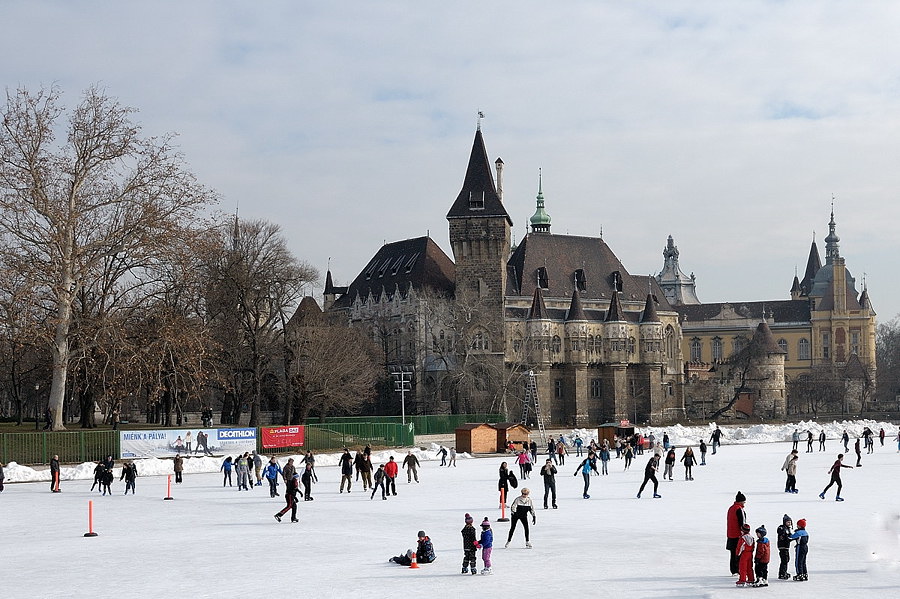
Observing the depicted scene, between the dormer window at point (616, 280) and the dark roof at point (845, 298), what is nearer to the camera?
the dormer window at point (616, 280)

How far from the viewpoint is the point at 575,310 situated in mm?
97375

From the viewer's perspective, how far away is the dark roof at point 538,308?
309ft

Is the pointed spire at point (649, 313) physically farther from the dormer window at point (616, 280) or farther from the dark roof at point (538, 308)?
the dark roof at point (538, 308)

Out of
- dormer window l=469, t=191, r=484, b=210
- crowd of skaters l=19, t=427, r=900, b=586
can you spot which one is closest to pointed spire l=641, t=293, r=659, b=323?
→ dormer window l=469, t=191, r=484, b=210

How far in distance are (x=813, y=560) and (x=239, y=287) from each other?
45.9 metres

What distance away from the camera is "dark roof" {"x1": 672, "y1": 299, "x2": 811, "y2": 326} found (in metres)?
140

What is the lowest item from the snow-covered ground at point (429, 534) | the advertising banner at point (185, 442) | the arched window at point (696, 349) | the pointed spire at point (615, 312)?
the snow-covered ground at point (429, 534)

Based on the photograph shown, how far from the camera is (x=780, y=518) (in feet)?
79.3

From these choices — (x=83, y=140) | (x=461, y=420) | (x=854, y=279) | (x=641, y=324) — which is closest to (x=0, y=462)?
(x=83, y=140)

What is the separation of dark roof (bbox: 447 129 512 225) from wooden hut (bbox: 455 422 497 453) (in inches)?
1508

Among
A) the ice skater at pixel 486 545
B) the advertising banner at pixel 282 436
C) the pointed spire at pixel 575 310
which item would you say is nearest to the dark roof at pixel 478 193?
the pointed spire at pixel 575 310

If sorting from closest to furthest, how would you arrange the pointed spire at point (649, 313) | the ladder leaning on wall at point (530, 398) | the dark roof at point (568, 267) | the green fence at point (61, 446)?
the green fence at point (61, 446)
the ladder leaning on wall at point (530, 398)
the dark roof at point (568, 267)
the pointed spire at point (649, 313)

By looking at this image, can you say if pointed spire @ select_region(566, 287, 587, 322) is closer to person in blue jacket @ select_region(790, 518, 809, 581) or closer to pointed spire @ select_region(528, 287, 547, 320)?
pointed spire @ select_region(528, 287, 547, 320)

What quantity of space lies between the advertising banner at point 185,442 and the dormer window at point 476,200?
161 feet
